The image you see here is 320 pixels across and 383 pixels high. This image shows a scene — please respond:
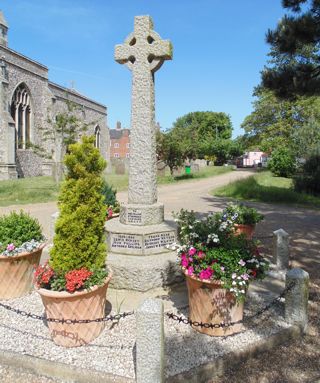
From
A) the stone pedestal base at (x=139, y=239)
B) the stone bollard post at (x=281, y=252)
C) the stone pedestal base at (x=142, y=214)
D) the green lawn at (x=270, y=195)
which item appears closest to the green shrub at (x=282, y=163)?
the green lawn at (x=270, y=195)

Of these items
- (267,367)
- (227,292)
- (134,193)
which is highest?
(134,193)

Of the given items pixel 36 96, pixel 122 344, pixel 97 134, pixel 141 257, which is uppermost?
pixel 36 96

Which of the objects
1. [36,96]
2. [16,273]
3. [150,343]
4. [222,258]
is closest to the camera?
[150,343]

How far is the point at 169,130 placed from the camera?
87.0 feet

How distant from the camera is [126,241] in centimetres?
512

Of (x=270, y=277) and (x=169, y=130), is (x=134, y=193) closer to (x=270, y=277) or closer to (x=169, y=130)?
(x=270, y=277)

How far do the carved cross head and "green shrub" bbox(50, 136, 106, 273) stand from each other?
227 cm

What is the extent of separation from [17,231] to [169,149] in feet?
68.9

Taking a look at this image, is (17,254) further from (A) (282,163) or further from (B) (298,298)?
(A) (282,163)

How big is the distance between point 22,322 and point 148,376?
197cm

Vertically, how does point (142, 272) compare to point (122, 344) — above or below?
above

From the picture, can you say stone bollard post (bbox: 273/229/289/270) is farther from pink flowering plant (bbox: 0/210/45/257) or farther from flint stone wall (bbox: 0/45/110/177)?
flint stone wall (bbox: 0/45/110/177)

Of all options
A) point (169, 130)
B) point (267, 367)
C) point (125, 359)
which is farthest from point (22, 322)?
point (169, 130)

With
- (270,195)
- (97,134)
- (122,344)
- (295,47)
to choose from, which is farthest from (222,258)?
(97,134)
